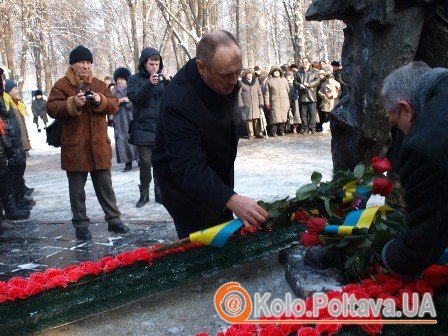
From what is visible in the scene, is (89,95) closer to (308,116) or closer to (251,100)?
(251,100)

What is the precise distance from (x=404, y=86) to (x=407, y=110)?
93mm

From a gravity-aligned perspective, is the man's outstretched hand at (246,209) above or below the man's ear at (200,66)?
below

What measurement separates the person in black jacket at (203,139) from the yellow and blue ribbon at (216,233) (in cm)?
10

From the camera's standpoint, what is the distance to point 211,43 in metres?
2.75

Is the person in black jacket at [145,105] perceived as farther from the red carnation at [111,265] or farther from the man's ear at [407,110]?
the man's ear at [407,110]

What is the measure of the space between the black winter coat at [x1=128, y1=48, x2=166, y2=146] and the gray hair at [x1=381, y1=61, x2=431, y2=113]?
4.63 meters

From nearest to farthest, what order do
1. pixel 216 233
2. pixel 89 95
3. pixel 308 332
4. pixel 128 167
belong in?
1. pixel 308 332
2. pixel 216 233
3. pixel 89 95
4. pixel 128 167

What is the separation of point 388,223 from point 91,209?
16.4 feet

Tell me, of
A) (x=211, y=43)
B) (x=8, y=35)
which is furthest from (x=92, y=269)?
(x=8, y=35)

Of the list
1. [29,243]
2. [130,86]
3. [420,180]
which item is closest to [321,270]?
[420,180]

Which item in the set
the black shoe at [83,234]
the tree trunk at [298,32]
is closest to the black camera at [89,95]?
the black shoe at [83,234]

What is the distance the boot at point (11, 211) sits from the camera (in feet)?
23.1

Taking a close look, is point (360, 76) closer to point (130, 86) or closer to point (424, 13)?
point (424, 13)

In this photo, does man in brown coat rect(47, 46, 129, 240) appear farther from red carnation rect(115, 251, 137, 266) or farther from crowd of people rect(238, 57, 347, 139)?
crowd of people rect(238, 57, 347, 139)
